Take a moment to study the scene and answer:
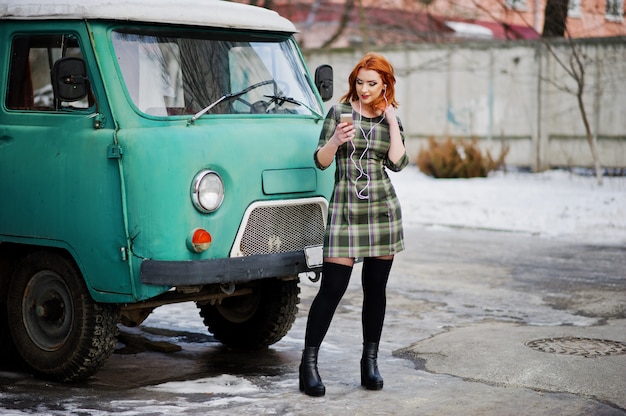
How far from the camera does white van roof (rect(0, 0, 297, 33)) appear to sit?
6.43 metres

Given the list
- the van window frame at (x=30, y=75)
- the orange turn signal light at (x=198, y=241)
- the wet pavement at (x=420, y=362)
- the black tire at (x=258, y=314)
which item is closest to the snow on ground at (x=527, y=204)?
the wet pavement at (x=420, y=362)

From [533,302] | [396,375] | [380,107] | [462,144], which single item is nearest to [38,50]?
[380,107]

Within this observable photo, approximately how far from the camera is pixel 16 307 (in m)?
6.82

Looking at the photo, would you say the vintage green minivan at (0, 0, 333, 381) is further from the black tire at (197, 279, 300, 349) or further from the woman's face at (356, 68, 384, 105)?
the woman's face at (356, 68, 384, 105)

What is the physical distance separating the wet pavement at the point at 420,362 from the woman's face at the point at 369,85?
1.68m

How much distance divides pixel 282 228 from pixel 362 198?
2.09 ft

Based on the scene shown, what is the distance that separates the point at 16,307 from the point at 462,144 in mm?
14015

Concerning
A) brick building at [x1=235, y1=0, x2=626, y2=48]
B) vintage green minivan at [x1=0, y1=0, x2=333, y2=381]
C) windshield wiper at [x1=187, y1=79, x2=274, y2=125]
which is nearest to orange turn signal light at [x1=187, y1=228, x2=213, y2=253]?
vintage green minivan at [x1=0, y1=0, x2=333, y2=381]

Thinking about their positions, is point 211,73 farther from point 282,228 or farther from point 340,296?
point 340,296

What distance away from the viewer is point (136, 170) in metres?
6.11

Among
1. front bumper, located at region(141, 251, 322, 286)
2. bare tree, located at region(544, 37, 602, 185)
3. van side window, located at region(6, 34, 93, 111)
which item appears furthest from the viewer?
bare tree, located at region(544, 37, 602, 185)

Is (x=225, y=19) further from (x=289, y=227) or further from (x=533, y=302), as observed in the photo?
(x=533, y=302)

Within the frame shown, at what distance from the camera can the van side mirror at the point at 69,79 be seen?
20.4 ft

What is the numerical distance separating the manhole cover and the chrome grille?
73.6 inches
